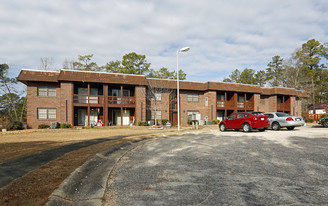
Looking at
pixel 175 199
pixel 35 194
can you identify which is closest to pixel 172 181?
pixel 175 199

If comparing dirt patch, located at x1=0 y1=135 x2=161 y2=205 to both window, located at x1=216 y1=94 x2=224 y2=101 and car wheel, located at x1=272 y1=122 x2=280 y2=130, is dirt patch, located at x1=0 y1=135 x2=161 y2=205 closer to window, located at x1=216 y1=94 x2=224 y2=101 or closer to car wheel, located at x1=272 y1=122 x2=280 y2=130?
car wheel, located at x1=272 y1=122 x2=280 y2=130

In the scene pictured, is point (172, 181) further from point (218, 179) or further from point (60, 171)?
point (60, 171)

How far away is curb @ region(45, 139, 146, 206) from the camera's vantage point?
124 inches

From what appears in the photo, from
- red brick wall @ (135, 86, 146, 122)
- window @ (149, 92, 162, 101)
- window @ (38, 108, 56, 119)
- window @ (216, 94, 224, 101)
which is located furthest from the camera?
window @ (216, 94, 224, 101)

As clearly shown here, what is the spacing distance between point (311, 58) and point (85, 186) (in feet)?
204

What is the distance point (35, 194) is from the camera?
10.8 ft

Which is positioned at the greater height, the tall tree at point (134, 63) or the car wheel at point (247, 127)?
the tall tree at point (134, 63)

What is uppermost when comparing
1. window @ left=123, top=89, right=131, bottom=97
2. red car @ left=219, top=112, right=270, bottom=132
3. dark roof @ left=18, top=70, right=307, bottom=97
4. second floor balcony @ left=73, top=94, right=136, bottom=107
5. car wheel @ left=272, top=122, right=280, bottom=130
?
dark roof @ left=18, top=70, right=307, bottom=97

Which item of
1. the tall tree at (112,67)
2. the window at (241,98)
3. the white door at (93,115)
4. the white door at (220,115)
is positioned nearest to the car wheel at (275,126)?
the white door at (220,115)

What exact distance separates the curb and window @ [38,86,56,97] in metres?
22.1

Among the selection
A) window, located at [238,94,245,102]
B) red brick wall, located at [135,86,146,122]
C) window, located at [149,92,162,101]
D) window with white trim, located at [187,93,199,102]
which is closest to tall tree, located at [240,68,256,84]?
window, located at [238,94,245,102]

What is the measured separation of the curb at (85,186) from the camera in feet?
10.4

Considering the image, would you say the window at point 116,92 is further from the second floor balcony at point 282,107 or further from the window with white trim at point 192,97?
the second floor balcony at point 282,107

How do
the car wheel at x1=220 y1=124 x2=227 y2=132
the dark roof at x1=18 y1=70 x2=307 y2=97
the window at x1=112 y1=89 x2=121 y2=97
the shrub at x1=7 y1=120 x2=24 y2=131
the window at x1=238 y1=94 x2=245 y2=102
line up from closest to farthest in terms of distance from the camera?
the car wheel at x1=220 y1=124 x2=227 y2=132, the shrub at x1=7 y1=120 x2=24 y2=131, the dark roof at x1=18 y1=70 x2=307 y2=97, the window at x1=112 y1=89 x2=121 y2=97, the window at x1=238 y1=94 x2=245 y2=102
